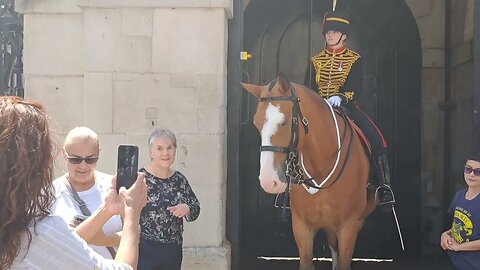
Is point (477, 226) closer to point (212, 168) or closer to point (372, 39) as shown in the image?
point (212, 168)

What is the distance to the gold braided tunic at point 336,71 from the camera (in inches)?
210

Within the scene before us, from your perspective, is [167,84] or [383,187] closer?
[167,84]

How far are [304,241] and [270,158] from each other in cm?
96

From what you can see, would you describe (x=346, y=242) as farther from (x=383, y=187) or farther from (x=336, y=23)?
(x=336, y=23)

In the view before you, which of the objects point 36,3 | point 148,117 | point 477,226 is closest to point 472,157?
point 477,226

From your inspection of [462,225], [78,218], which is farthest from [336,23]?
[78,218]

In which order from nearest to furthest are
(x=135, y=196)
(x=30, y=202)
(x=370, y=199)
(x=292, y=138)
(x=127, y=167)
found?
(x=30, y=202) → (x=135, y=196) → (x=127, y=167) → (x=292, y=138) → (x=370, y=199)

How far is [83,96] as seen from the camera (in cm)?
497

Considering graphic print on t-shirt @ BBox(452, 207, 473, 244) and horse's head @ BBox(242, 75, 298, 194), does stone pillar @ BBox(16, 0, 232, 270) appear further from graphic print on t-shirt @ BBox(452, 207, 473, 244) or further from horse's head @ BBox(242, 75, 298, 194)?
graphic print on t-shirt @ BBox(452, 207, 473, 244)

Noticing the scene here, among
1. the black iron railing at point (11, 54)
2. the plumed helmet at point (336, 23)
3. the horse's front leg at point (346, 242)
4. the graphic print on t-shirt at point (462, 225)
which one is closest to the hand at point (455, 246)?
Answer: the graphic print on t-shirt at point (462, 225)

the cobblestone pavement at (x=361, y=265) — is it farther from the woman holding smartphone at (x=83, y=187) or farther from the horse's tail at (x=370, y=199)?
the woman holding smartphone at (x=83, y=187)

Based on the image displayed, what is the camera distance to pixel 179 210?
3836mm

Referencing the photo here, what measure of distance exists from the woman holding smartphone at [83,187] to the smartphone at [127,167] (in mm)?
502

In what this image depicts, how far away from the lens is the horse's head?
13.8 ft
